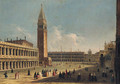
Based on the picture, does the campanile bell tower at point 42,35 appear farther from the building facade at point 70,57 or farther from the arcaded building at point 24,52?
the building facade at point 70,57

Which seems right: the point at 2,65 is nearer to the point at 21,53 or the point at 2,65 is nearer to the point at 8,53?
the point at 8,53

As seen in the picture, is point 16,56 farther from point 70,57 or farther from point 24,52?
point 70,57

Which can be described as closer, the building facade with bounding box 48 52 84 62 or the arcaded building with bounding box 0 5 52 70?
the arcaded building with bounding box 0 5 52 70

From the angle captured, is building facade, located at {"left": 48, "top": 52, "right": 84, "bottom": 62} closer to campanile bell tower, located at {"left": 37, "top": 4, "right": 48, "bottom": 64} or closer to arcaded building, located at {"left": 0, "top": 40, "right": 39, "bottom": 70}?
campanile bell tower, located at {"left": 37, "top": 4, "right": 48, "bottom": 64}

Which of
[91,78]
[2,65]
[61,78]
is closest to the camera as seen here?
[91,78]

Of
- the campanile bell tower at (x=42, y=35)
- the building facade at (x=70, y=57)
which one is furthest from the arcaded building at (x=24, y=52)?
the building facade at (x=70, y=57)

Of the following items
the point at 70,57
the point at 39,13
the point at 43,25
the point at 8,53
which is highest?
the point at 39,13

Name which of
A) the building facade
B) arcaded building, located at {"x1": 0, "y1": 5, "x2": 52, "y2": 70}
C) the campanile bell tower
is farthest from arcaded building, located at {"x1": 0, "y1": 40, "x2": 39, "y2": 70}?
the building facade

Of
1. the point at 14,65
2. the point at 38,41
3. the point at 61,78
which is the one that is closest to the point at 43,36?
the point at 38,41

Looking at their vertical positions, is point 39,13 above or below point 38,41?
above
